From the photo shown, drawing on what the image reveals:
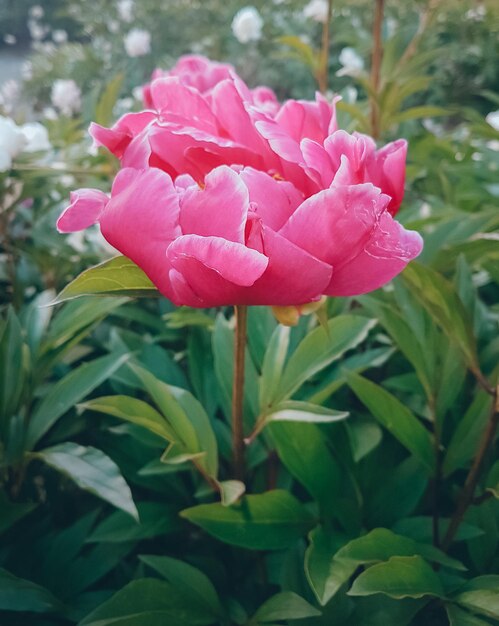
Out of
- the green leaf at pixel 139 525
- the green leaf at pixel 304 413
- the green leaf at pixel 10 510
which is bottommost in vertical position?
the green leaf at pixel 139 525

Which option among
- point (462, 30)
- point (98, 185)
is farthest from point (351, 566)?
point (462, 30)

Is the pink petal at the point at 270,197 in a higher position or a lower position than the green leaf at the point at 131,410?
higher

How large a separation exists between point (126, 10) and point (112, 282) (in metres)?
5.25

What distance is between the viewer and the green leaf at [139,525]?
642 mm

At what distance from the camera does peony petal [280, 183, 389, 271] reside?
40 cm

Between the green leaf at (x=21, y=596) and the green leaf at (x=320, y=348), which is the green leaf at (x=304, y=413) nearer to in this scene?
the green leaf at (x=320, y=348)

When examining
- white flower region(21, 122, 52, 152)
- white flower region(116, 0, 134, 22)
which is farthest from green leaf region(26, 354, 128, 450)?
white flower region(116, 0, 134, 22)

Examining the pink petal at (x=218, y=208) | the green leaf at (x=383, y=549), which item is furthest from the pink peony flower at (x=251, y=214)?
the green leaf at (x=383, y=549)

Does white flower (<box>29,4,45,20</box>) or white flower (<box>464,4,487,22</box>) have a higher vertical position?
white flower (<box>464,4,487,22</box>)

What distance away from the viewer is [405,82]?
108cm

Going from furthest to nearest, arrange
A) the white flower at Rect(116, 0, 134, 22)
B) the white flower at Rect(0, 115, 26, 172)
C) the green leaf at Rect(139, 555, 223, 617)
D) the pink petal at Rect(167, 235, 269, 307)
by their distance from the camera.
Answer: the white flower at Rect(116, 0, 134, 22) < the white flower at Rect(0, 115, 26, 172) < the green leaf at Rect(139, 555, 223, 617) < the pink petal at Rect(167, 235, 269, 307)

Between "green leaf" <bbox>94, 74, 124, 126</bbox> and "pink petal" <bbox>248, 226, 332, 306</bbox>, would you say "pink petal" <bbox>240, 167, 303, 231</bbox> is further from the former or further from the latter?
"green leaf" <bbox>94, 74, 124, 126</bbox>

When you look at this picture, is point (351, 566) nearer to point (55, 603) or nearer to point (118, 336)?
point (55, 603)

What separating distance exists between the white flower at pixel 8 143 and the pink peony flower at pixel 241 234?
45 centimetres
